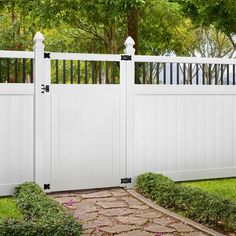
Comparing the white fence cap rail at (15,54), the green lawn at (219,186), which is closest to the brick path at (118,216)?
the green lawn at (219,186)

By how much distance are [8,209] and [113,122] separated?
1.84m

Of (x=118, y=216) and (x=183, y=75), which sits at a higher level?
(x=183, y=75)

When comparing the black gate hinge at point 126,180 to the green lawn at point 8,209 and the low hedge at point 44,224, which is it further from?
the low hedge at point 44,224

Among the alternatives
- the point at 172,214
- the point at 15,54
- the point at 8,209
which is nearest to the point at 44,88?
the point at 15,54

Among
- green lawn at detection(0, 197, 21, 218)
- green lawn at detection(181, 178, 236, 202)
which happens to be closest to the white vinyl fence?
green lawn at detection(181, 178, 236, 202)

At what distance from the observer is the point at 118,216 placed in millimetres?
4938

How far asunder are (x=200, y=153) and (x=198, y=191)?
69.4 inches

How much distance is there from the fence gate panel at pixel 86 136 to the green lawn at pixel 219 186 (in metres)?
1.07

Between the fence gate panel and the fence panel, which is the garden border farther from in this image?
the fence panel

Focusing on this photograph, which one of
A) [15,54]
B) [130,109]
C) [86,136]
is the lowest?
[86,136]

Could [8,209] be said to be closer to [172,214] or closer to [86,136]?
[86,136]

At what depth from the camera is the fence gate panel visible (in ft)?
19.8

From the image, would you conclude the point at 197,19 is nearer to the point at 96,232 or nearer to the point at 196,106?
the point at 196,106

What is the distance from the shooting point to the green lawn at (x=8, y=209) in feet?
16.2
